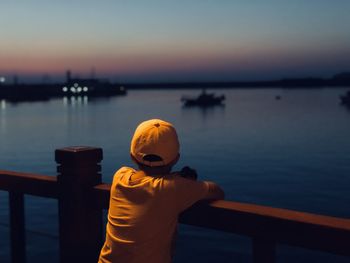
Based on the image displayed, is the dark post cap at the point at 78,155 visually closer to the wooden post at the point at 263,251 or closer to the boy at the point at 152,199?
the boy at the point at 152,199

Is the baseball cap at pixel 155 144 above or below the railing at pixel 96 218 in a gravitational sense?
above

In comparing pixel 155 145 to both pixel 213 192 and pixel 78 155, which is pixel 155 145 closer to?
pixel 213 192

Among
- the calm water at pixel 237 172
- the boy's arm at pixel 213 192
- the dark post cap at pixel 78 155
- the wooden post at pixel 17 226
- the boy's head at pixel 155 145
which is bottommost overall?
the calm water at pixel 237 172

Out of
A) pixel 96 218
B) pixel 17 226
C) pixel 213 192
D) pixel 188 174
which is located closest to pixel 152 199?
pixel 188 174

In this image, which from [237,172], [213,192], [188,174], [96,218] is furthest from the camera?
[237,172]

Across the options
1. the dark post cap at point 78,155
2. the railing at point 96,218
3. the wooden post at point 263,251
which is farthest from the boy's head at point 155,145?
the dark post cap at point 78,155

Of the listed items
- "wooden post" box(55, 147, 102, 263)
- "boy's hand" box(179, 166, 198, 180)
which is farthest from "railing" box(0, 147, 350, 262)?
"boy's hand" box(179, 166, 198, 180)

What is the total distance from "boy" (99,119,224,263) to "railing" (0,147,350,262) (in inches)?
9.2

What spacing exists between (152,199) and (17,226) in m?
1.74

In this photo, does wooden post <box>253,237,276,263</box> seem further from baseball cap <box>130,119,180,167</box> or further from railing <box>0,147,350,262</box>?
baseball cap <box>130,119,180,167</box>

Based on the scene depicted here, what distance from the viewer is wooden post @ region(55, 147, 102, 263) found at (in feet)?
11.2

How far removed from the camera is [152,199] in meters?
2.57

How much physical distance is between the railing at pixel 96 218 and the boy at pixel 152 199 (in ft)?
0.77

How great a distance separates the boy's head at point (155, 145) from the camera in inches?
99.5
